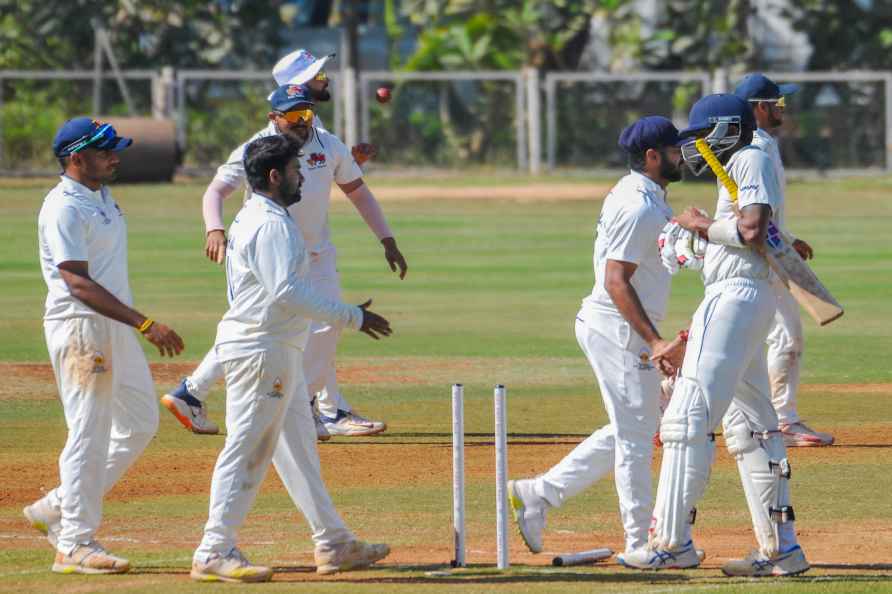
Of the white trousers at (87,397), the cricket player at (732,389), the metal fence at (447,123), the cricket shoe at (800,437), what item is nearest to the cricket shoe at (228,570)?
the white trousers at (87,397)

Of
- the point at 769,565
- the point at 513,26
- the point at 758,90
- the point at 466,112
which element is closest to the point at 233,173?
the point at 758,90

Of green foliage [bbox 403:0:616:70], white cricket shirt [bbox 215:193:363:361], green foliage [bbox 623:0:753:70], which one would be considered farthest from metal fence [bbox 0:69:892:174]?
white cricket shirt [bbox 215:193:363:361]

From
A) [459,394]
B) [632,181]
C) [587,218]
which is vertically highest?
[632,181]

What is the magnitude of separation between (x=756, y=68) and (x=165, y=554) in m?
35.9

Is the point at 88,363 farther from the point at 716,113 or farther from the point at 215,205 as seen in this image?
the point at 215,205

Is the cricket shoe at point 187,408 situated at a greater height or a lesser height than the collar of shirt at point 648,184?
lesser

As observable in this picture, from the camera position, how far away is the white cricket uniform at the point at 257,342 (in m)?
7.91

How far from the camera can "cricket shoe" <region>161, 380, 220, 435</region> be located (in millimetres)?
11578

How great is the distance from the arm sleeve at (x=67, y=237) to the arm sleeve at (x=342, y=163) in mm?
3683

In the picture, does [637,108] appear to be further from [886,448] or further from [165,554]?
[165,554]

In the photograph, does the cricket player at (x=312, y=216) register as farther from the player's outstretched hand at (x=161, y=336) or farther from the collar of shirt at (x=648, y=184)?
the collar of shirt at (x=648, y=184)

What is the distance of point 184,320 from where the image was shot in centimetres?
1845

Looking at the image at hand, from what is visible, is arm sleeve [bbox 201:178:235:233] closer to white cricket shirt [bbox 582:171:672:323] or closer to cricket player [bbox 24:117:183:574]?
cricket player [bbox 24:117:183:574]

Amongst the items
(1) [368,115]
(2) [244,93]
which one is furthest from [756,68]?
(2) [244,93]
